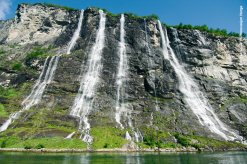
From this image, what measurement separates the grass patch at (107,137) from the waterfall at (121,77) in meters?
3.37

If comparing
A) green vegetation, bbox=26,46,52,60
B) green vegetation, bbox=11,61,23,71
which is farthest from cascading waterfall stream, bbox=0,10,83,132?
green vegetation, bbox=11,61,23,71

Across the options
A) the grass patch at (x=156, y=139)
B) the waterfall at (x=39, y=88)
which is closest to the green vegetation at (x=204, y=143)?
the grass patch at (x=156, y=139)

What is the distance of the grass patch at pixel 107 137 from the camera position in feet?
189

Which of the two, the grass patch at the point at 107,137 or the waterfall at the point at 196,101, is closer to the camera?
the grass patch at the point at 107,137

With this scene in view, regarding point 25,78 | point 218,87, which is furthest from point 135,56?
point 25,78

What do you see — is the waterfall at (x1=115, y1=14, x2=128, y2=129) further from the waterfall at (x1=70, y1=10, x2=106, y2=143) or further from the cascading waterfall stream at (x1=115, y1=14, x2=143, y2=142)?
the waterfall at (x1=70, y1=10, x2=106, y2=143)

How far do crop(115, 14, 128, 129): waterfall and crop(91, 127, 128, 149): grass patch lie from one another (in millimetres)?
3373

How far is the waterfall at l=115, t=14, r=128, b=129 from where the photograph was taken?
71.8 meters

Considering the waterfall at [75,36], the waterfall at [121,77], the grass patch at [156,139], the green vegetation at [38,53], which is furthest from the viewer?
the waterfall at [75,36]

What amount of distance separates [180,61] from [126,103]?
940 inches

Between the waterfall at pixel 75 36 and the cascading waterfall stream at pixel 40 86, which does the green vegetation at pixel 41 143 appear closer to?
the cascading waterfall stream at pixel 40 86

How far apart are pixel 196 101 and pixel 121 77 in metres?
17.7

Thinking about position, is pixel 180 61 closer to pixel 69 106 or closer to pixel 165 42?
pixel 165 42

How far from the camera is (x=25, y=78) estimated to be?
270ft
